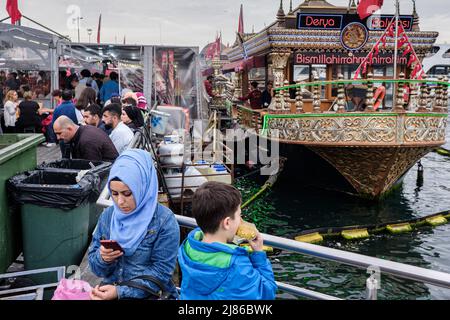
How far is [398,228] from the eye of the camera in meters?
11.9

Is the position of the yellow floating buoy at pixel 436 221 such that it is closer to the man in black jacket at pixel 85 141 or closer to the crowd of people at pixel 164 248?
the man in black jacket at pixel 85 141

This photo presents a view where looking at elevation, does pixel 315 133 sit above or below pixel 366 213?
above

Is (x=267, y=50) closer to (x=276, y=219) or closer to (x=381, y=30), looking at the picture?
(x=381, y=30)

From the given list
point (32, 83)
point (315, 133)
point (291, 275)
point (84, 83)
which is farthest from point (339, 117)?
point (32, 83)

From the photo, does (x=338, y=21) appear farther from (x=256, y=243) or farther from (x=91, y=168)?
(x=256, y=243)

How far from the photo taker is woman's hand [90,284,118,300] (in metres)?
2.63

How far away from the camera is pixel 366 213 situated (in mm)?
13508

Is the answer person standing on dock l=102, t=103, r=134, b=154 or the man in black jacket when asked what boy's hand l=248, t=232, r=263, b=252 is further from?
person standing on dock l=102, t=103, r=134, b=154

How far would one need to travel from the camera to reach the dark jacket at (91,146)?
5.77 m

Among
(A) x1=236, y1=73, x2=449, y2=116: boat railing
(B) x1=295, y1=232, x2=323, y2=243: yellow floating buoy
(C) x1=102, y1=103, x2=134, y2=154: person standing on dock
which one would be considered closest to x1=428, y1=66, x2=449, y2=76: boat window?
(A) x1=236, y1=73, x2=449, y2=116: boat railing

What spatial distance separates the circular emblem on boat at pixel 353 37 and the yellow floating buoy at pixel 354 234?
275 inches

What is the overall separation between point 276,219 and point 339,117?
3.23m

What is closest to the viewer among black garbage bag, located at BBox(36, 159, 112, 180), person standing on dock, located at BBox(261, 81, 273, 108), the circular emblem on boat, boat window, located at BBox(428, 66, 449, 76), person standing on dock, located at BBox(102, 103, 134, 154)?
black garbage bag, located at BBox(36, 159, 112, 180)

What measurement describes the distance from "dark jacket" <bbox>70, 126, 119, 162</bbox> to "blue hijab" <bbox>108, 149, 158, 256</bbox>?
3.09 metres
